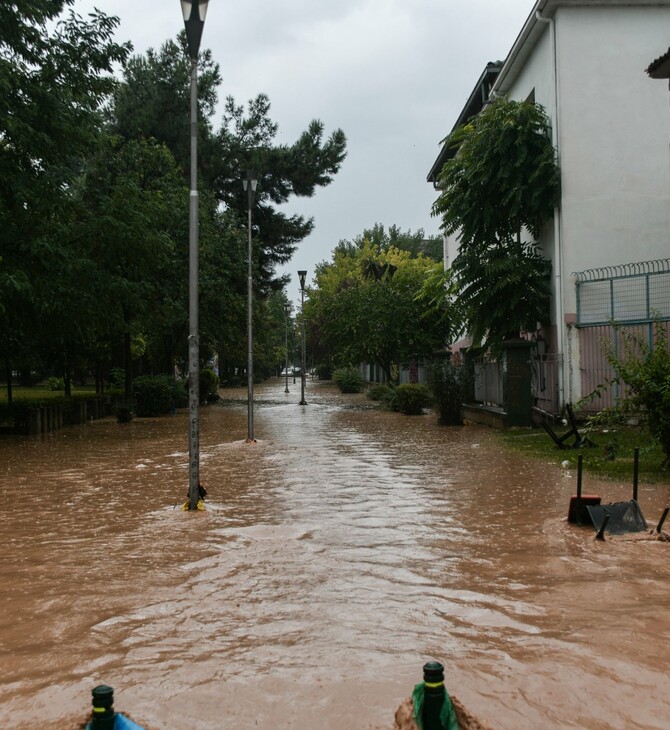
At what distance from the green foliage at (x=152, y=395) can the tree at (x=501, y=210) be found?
12.1 meters

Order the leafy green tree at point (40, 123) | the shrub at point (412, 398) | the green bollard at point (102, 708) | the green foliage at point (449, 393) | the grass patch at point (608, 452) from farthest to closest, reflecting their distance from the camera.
→ the shrub at point (412, 398) → the green foliage at point (449, 393) → the leafy green tree at point (40, 123) → the grass patch at point (608, 452) → the green bollard at point (102, 708)

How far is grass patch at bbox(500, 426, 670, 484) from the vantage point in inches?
442

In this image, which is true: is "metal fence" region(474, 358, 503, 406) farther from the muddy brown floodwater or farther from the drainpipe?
the muddy brown floodwater

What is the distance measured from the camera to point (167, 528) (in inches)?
323

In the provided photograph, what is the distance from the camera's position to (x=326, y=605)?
5441 mm

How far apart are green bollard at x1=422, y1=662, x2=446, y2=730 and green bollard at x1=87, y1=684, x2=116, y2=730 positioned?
3.84 ft

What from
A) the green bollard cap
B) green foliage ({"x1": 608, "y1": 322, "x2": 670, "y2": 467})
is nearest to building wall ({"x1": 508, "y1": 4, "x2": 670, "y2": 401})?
green foliage ({"x1": 608, "y1": 322, "x2": 670, "y2": 467})

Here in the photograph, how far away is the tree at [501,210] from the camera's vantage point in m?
19.2

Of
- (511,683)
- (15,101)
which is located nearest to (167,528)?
(511,683)

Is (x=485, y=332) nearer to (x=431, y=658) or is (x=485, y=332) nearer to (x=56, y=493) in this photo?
(x=56, y=493)

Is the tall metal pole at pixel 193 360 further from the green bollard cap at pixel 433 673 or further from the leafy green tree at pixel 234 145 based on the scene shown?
the leafy green tree at pixel 234 145

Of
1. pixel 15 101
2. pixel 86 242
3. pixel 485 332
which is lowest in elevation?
pixel 485 332

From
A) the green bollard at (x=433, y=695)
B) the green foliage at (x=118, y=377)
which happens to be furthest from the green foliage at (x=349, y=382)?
the green bollard at (x=433, y=695)

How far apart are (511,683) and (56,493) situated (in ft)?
26.9
